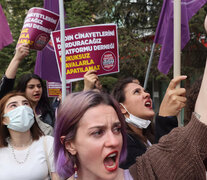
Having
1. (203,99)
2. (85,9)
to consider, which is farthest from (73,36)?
(85,9)

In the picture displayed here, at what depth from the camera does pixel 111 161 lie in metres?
1.61

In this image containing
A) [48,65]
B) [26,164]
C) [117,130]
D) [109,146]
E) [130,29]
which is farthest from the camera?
[130,29]

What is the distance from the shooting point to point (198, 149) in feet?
4.34

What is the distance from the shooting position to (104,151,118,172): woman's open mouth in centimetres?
159

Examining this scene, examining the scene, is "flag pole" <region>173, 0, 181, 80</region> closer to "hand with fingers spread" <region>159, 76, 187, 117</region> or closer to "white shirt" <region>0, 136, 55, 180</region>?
"hand with fingers spread" <region>159, 76, 187, 117</region>

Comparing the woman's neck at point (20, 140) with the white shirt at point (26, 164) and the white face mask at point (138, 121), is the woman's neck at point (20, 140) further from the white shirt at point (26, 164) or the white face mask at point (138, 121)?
the white face mask at point (138, 121)

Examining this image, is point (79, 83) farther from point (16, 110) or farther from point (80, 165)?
point (80, 165)

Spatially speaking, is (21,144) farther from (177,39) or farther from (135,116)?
(177,39)

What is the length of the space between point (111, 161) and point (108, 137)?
0.12 m

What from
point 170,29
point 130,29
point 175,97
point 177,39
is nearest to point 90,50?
point 170,29

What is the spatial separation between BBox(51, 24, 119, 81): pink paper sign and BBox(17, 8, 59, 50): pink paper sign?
21.7 inches

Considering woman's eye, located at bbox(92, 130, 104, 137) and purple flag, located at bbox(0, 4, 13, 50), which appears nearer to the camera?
woman's eye, located at bbox(92, 130, 104, 137)

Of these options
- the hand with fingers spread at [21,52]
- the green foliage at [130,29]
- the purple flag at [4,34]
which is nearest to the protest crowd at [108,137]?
the hand with fingers spread at [21,52]

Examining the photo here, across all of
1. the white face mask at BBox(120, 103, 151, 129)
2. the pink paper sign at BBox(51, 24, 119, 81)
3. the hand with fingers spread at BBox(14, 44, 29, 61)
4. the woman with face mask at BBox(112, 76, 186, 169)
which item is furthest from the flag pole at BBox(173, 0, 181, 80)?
the hand with fingers spread at BBox(14, 44, 29, 61)
